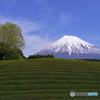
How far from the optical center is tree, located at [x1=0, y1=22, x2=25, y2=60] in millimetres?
37844

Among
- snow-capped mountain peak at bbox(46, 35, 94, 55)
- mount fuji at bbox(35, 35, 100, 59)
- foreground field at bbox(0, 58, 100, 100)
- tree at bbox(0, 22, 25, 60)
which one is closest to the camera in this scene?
foreground field at bbox(0, 58, 100, 100)

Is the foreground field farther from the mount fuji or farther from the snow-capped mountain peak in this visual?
the snow-capped mountain peak

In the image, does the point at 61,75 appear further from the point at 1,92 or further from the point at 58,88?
the point at 1,92

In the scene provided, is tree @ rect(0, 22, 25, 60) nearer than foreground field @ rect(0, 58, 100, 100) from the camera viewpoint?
No

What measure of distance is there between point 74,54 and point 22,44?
14743cm

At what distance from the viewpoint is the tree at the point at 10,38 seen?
37844 millimetres

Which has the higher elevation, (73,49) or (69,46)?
(69,46)

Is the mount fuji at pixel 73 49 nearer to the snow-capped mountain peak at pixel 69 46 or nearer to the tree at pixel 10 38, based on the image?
the snow-capped mountain peak at pixel 69 46

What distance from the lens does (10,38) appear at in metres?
38.5

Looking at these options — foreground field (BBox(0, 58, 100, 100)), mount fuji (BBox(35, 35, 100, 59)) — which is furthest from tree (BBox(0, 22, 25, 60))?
mount fuji (BBox(35, 35, 100, 59))

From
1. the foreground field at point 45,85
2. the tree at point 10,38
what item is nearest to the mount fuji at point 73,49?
the tree at point 10,38

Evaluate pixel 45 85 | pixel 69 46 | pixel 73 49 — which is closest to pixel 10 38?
pixel 45 85

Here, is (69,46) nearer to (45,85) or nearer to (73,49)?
(73,49)

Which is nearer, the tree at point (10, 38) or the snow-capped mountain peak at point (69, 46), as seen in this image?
the tree at point (10, 38)
